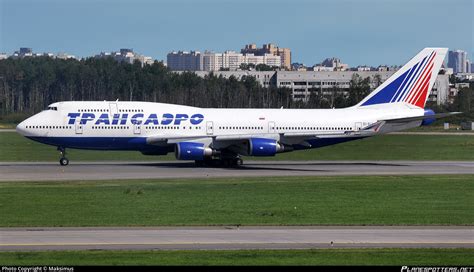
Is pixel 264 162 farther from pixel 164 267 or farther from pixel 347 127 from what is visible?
pixel 164 267

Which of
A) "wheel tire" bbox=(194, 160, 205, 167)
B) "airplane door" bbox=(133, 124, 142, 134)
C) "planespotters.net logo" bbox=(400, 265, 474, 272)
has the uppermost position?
"airplane door" bbox=(133, 124, 142, 134)

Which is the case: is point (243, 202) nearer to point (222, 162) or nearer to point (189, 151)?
point (189, 151)

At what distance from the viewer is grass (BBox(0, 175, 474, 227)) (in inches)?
1123

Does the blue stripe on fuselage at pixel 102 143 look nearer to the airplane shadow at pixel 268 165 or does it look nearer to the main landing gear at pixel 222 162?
the airplane shadow at pixel 268 165

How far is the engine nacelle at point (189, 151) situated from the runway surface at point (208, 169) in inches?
29.4

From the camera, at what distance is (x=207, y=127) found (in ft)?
177

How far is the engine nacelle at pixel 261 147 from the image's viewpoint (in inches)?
2048

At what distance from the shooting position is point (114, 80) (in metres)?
151

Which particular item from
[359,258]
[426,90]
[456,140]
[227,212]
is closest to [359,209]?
[227,212]

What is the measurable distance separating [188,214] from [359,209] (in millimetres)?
6118

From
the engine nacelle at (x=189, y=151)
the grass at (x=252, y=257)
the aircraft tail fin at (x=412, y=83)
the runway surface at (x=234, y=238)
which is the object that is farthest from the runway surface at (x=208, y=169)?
the grass at (x=252, y=257)

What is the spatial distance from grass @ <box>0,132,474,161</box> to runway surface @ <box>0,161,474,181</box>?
165 inches

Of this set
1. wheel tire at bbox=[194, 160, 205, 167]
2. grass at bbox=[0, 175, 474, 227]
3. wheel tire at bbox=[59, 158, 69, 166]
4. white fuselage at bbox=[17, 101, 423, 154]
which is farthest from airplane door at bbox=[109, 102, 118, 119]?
grass at bbox=[0, 175, 474, 227]

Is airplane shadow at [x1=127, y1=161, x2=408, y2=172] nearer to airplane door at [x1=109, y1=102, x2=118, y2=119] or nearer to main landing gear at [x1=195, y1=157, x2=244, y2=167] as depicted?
main landing gear at [x1=195, y1=157, x2=244, y2=167]
